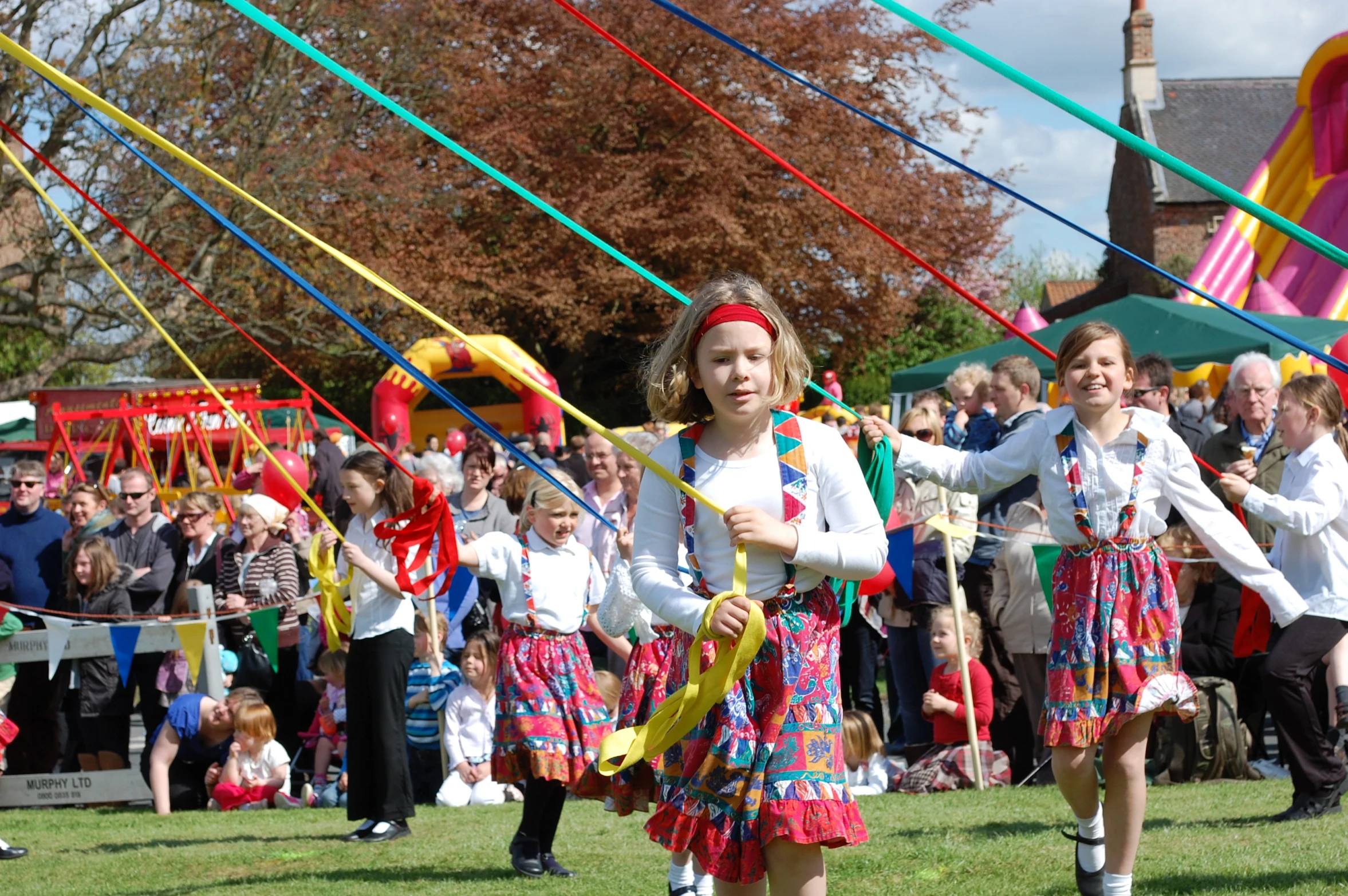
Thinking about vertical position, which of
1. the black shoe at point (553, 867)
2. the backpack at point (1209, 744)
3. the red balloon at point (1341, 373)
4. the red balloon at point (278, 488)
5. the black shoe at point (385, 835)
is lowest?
the black shoe at point (385, 835)

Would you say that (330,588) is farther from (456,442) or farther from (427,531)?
(456,442)

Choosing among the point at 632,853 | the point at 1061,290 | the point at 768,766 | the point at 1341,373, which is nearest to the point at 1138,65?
the point at 1061,290

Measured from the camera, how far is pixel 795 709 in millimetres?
3281

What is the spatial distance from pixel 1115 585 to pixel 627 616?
6.06 ft

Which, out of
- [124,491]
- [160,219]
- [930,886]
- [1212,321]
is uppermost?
[160,219]

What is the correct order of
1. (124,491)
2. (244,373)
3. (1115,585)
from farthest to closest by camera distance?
(244,373), (124,491), (1115,585)

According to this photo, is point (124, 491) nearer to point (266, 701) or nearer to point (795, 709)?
point (266, 701)

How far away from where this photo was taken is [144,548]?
9.51 m

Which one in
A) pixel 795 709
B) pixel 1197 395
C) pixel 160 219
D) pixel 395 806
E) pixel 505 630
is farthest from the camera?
pixel 160 219

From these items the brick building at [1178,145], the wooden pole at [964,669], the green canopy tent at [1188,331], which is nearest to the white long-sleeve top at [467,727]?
the wooden pole at [964,669]

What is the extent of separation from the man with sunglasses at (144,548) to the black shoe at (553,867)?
4153 mm

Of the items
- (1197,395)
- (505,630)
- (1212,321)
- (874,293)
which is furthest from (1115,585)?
(874,293)

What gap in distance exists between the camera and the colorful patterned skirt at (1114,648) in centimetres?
444

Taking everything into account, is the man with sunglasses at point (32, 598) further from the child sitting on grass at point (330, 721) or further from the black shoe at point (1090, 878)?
the black shoe at point (1090, 878)
